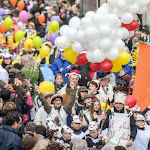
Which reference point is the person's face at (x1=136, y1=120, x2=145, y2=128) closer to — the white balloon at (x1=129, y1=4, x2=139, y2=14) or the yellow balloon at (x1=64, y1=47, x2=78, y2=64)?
the yellow balloon at (x1=64, y1=47, x2=78, y2=64)

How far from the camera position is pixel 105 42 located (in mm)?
10484

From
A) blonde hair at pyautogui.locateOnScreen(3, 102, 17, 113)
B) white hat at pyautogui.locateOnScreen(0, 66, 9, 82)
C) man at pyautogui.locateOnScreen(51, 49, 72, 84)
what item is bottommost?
blonde hair at pyautogui.locateOnScreen(3, 102, 17, 113)

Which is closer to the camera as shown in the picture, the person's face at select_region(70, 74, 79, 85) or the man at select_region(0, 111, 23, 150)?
the man at select_region(0, 111, 23, 150)

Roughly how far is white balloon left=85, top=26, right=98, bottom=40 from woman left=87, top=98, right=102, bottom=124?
1.51 metres

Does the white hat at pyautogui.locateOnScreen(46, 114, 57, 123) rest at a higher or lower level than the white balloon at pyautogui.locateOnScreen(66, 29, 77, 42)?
lower

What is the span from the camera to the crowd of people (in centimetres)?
961

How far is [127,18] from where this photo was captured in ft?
35.1

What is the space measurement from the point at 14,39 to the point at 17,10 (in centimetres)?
471

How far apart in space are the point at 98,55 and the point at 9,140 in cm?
224

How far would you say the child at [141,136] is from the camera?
11.3m

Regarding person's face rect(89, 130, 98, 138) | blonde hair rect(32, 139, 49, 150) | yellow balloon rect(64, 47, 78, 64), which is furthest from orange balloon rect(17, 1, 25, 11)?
blonde hair rect(32, 139, 49, 150)

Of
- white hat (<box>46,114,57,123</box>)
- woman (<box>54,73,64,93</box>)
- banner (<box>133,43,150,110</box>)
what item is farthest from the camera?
woman (<box>54,73,64,93</box>)

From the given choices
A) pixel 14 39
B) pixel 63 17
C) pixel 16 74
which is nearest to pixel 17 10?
pixel 63 17

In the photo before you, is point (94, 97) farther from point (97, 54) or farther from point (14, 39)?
point (14, 39)
